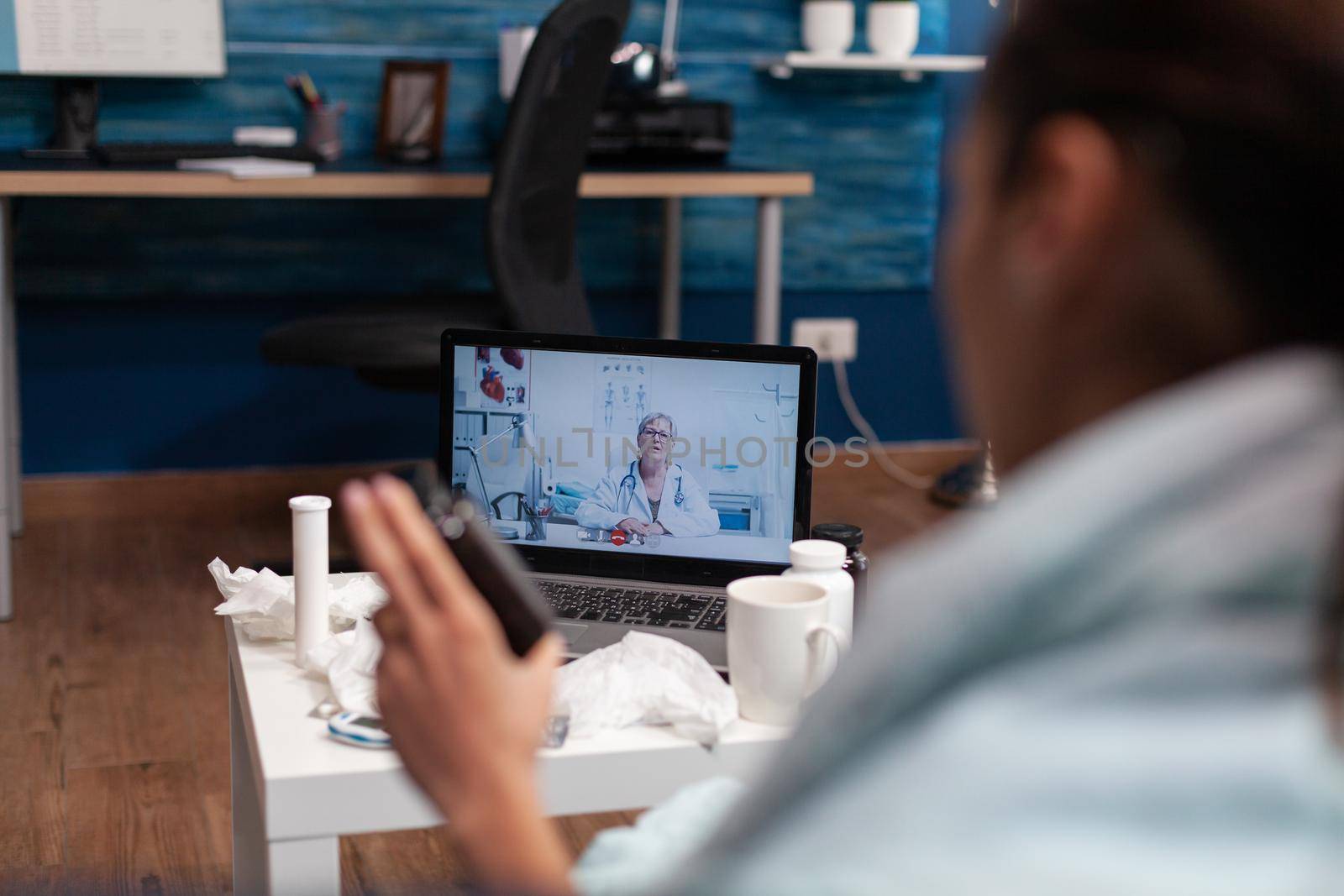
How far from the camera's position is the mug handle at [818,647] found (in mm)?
1037

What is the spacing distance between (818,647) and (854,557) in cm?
22

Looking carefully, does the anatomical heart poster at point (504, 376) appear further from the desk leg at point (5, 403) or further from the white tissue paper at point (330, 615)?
the desk leg at point (5, 403)

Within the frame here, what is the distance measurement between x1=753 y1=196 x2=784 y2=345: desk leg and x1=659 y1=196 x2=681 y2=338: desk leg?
0.48 metres

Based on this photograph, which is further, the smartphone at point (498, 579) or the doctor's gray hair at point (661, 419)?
the doctor's gray hair at point (661, 419)

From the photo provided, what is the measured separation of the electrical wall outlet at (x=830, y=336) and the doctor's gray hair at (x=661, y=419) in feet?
7.76

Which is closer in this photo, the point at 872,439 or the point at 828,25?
the point at 828,25

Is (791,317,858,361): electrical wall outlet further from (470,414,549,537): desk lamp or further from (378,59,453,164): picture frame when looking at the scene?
(470,414,549,537): desk lamp

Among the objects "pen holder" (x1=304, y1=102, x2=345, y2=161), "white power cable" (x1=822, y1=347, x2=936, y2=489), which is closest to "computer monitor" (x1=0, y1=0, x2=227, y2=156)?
"pen holder" (x1=304, y1=102, x2=345, y2=161)

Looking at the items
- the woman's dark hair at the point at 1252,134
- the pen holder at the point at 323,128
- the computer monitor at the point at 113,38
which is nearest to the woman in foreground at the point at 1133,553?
the woman's dark hair at the point at 1252,134

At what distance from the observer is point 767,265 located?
3008mm

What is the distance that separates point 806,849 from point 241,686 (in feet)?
2.81

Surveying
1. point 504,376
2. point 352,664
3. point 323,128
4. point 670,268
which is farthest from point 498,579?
point 670,268

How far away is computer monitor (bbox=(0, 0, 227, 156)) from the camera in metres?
3.02

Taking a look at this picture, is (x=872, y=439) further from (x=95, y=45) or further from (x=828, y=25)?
(x=95, y=45)
